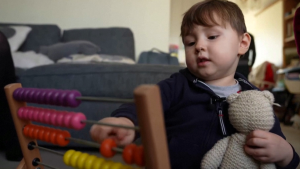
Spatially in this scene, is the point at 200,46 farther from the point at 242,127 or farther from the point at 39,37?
the point at 39,37

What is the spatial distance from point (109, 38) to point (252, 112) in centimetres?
185

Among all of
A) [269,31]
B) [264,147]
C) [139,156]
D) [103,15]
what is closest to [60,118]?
[139,156]

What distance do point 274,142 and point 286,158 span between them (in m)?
0.07

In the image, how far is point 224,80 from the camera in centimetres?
68

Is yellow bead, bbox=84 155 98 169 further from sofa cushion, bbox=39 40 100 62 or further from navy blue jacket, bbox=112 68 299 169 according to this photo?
sofa cushion, bbox=39 40 100 62

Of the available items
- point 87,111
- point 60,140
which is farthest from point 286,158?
point 87,111

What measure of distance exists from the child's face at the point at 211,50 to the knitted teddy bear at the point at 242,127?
110 millimetres

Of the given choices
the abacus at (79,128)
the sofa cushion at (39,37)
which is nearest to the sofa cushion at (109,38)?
the sofa cushion at (39,37)

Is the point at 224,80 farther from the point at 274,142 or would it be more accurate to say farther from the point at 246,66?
the point at 246,66

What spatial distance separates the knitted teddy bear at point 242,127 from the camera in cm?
53

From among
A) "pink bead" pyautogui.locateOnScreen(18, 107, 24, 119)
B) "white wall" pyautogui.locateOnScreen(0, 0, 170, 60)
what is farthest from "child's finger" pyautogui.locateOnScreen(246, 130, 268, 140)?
"white wall" pyautogui.locateOnScreen(0, 0, 170, 60)

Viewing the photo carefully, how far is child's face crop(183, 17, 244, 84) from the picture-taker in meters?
0.62

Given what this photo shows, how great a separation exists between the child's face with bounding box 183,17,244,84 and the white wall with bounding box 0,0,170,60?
1940 millimetres

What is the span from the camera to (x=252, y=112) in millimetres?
525
